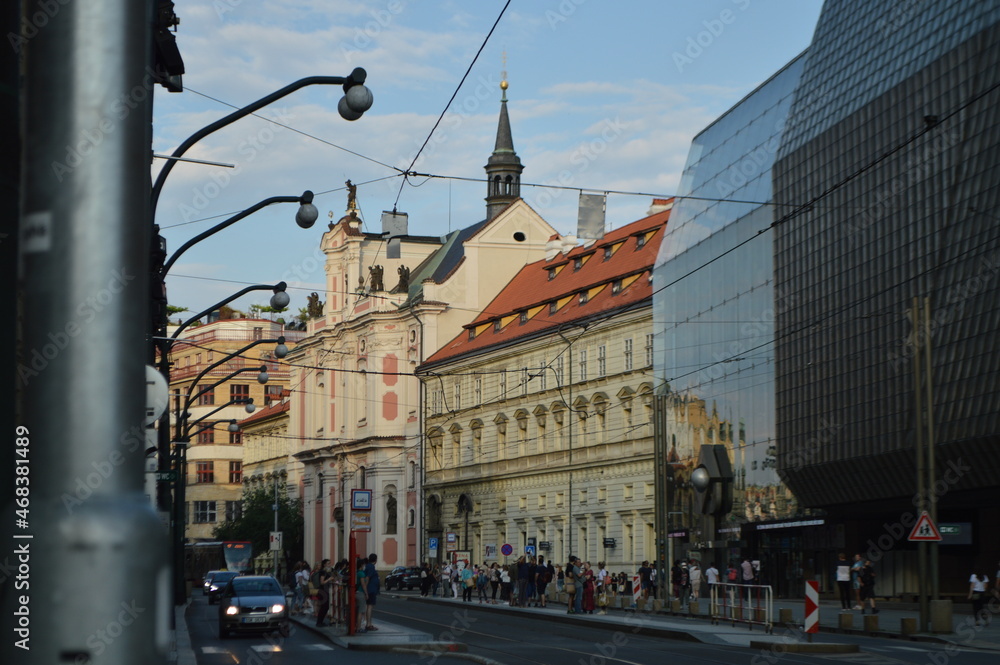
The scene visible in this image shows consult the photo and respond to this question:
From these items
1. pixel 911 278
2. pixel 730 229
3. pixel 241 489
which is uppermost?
pixel 730 229

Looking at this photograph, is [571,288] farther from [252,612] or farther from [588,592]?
[252,612]

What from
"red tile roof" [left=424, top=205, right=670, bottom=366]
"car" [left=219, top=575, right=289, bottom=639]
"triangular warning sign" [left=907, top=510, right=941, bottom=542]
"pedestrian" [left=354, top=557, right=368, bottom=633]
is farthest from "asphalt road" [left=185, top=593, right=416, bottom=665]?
"red tile roof" [left=424, top=205, right=670, bottom=366]

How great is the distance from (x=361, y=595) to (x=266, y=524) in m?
73.9

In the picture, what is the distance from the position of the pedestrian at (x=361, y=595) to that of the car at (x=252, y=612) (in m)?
1.84

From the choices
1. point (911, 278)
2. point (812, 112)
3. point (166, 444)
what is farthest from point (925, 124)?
point (166, 444)

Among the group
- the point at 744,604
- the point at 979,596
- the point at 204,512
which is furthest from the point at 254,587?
the point at 204,512

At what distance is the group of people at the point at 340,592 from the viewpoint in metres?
30.7

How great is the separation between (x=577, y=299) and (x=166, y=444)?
45908mm

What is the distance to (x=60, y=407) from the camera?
2.01 metres

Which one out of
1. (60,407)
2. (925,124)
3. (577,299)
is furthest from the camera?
(577,299)

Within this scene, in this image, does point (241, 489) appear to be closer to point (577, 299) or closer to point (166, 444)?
point (577, 299)

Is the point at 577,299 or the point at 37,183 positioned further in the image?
the point at 577,299

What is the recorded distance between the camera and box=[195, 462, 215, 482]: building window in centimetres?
12662

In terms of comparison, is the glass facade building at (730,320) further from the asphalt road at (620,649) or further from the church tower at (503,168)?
the church tower at (503,168)
